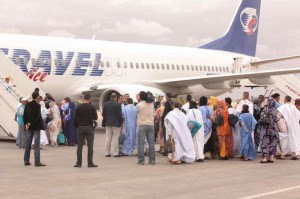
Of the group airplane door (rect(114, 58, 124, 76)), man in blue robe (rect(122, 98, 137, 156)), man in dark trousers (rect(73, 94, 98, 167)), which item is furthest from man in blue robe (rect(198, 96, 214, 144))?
airplane door (rect(114, 58, 124, 76))

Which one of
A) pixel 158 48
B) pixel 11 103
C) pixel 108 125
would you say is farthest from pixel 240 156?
pixel 158 48

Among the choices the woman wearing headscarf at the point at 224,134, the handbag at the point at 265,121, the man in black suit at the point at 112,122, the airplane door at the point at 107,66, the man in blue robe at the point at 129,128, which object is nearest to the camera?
the handbag at the point at 265,121

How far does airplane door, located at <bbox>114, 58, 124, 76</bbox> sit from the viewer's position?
22281mm

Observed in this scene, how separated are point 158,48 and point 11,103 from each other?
33.7 ft

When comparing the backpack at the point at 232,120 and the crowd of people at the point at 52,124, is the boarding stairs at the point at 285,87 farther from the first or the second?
the backpack at the point at 232,120

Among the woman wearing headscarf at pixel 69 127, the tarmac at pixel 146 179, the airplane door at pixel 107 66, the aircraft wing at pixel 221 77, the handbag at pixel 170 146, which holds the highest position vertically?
the airplane door at pixel 107 66

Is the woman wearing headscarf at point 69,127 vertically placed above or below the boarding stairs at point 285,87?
below

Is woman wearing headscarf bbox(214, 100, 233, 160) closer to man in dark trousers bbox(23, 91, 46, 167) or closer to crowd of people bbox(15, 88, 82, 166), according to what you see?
man in dark trousers bbox(23, 91, 46, 167)

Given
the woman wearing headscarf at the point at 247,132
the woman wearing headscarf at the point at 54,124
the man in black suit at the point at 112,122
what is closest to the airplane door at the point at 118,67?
the woman wearing headscarf at the point at 54,124

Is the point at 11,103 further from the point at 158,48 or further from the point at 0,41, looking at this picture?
the point at 158,48

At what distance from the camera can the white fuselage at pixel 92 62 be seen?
63.9ft

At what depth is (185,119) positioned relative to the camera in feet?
38.3

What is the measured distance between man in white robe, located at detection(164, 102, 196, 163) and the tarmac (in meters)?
0.26

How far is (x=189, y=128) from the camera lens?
38.8 ft
